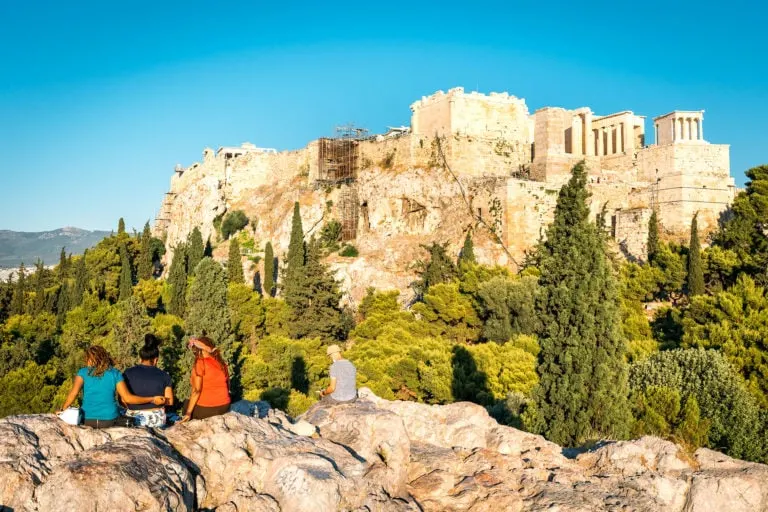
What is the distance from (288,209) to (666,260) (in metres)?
22.8

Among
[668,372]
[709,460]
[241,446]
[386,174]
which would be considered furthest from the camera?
[386,174]

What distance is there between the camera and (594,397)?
39.9 ft

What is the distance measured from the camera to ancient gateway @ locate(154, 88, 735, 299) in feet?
113

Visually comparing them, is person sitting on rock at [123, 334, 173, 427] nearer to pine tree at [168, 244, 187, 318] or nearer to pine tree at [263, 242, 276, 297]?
pine tree at [168, 244, 187, 318]

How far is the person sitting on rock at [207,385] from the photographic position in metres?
6.20

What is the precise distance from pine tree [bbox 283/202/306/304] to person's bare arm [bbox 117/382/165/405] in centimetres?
2451

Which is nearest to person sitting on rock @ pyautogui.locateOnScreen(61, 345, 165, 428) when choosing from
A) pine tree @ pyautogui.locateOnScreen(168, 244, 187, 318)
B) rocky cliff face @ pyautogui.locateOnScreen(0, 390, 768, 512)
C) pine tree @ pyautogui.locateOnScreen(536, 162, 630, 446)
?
rocky cliff face @ pyautogui.locateOnScreen(0, 390, 768, 512)

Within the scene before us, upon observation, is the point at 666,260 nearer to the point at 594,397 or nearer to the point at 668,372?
the point at 668,372

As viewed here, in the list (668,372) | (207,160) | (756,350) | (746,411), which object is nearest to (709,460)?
(746,411)

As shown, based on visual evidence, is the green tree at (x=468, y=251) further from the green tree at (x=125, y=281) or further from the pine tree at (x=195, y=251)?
the green tree at (x=125, y=281)

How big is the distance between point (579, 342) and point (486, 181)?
79.8 ft

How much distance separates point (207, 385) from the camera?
6.32 metres

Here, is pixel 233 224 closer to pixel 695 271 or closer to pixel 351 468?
pixel 695 271

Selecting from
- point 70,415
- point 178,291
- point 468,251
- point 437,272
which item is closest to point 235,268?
point 178,291
